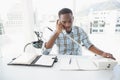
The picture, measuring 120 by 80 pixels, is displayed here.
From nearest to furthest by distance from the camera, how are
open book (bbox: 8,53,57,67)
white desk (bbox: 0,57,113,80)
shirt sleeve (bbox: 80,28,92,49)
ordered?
white desk (bbox: 0,57,113,80)
open book (bbox: 8,53,57,67)
shirt sleeve (bbox: 80,28,92,49)

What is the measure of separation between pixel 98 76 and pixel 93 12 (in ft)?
6.01

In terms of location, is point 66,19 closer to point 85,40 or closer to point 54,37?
point 54,37

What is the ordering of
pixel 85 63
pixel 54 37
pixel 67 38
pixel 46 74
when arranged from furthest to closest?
pixel 67 38
pixel 54 37
pixel 85 63
pixel 46 74

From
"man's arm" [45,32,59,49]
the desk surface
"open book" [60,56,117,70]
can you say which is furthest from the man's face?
the desk surface

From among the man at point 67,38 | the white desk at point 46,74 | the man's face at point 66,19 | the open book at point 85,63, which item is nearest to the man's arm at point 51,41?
the man at point 67,38

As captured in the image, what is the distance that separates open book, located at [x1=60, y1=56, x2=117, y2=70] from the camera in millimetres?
1096

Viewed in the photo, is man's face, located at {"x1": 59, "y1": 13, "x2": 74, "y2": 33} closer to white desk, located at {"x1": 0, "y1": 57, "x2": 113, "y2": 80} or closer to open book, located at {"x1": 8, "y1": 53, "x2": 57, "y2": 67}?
open book, located at {"x1": 8, "y1": 53, "x2": 57, "y2": 67}

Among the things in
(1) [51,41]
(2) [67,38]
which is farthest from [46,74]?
(2) [67,38]

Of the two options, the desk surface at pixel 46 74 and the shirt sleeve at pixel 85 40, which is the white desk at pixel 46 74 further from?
the shirt sleeve at pixel 85 40

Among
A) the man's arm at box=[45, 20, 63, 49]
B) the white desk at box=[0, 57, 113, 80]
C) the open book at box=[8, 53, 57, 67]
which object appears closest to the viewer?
the white desk at box=[0, 57, 113, 80]

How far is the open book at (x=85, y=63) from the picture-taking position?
1.10 meters

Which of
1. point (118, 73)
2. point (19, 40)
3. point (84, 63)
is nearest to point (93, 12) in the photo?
point (19, 40)

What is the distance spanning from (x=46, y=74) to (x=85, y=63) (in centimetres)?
35

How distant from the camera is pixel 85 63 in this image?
1.22 m
